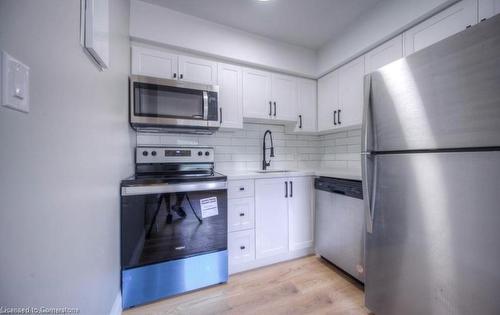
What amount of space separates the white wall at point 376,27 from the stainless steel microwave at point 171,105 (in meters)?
1.50

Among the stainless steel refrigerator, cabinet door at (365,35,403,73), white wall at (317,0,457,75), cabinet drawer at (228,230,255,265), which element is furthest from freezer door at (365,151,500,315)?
white wall at (317,0,457,75)

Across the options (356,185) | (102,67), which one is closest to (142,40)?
(102,67)

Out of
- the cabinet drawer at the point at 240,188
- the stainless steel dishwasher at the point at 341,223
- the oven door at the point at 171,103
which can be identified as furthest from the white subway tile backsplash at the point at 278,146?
the stainless steel dishwasher at the point at 341,223

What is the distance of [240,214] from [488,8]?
2.30 metres

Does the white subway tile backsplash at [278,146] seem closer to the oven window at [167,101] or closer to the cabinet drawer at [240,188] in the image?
the oven window at [167,101]

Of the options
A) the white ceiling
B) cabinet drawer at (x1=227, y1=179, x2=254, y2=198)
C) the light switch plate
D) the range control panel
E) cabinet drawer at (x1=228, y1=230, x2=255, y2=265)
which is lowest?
cabinet drawer at (x1=228, y1=230, x2=255, y2=265)

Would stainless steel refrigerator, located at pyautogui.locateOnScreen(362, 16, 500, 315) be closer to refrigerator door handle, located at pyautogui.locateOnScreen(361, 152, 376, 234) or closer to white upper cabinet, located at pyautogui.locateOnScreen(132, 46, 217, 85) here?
refrigerator door handle, located at pyautogui.locateOnScreen(361, 152, 376, 234)

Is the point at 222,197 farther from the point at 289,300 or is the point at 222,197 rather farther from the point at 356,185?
the point at 356,185

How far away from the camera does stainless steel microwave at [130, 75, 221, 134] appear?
1639mm

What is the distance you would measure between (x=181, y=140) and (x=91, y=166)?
123cm

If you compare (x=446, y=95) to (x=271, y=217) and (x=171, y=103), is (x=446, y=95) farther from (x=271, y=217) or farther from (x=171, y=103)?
(x=171, y=103)

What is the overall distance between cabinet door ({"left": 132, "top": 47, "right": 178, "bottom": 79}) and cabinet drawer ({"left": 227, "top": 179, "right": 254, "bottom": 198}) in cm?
122

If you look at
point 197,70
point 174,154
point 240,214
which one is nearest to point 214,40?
point 197,70

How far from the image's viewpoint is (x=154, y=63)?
181 cm
